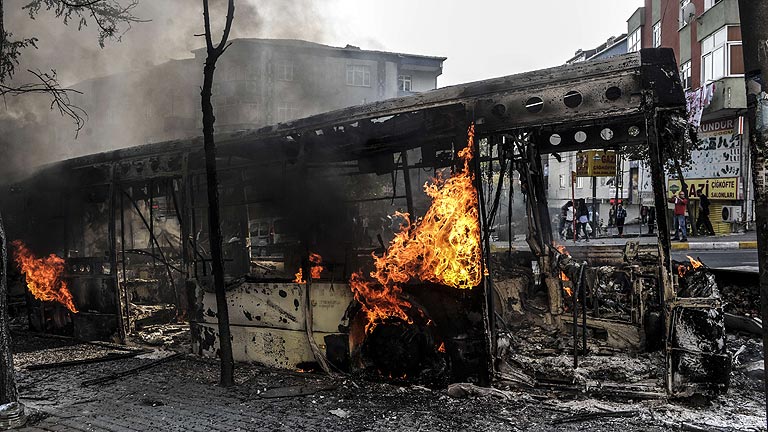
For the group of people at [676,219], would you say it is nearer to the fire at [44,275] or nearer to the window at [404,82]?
the fire at [44,275]

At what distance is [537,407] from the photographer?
5.66m

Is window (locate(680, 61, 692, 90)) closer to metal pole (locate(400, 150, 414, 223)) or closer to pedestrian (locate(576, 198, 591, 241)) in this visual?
pedestrian (locate(576, 198, 591, 241))

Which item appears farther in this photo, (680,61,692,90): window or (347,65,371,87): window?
(347,65,371,87): window

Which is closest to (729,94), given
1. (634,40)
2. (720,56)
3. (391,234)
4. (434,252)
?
(720,56)

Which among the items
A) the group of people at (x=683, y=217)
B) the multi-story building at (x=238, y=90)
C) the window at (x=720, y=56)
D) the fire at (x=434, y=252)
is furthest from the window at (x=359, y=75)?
the fire at (x=434, y=252)

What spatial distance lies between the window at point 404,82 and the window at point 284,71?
12.2 metres

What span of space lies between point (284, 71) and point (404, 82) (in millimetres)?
13644

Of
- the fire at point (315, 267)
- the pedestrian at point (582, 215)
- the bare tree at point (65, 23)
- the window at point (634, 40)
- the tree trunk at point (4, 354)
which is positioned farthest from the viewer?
the window at point (634, 40)

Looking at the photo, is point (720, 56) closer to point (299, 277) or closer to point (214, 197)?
point (299, 277)

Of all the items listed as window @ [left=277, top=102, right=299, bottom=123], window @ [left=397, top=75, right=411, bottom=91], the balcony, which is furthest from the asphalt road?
window @ [left=397, top=75, right=411, bottom=91]

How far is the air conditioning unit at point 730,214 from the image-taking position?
20.5 metres

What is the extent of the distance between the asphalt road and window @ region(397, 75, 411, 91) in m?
29.4

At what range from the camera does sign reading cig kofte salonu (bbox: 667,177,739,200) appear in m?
20.5

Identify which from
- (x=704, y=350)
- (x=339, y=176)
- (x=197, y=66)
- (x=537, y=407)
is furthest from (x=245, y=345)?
(x=197, y=66)
